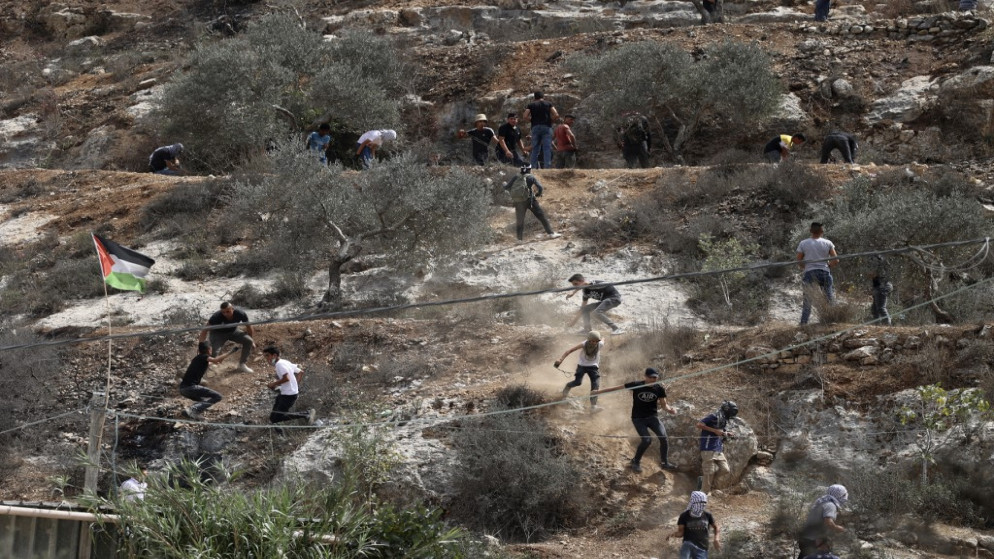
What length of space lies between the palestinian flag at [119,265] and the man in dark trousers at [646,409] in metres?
5.89

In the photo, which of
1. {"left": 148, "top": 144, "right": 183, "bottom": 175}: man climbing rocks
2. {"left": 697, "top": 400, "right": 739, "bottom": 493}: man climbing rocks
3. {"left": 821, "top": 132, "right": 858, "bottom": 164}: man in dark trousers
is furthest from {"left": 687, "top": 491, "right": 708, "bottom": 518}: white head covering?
{"left": 148, "top": 144, "right": 183, "bottom": 175}: man climbing rocks

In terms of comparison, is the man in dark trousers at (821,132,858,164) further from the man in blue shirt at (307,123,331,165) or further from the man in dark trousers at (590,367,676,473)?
the man in dark trousers at (590,367,676,473)

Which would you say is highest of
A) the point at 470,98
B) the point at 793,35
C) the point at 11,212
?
the point at 793,35

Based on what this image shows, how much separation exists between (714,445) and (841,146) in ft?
35.6

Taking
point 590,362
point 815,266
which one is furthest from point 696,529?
point 815,266

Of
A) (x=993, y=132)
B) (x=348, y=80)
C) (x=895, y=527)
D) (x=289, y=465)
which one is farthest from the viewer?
(x=348, y=80)

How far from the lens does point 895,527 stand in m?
Answer: 13.4

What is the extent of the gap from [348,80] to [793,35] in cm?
1059

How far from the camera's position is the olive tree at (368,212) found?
65.8 ft

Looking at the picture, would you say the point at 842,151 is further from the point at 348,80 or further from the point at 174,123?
the point at 174,123

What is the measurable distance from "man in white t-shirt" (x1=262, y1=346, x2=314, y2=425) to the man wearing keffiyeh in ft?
21.2

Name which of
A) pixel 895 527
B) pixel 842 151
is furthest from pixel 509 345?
pixel 842 151

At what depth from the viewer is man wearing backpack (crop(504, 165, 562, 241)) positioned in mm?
20984

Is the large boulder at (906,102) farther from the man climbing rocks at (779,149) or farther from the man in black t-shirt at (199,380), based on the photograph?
the man in black t-shirt at (199,380)
